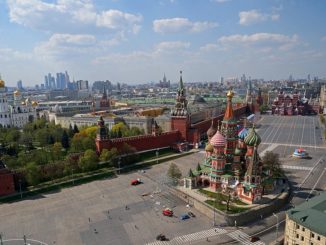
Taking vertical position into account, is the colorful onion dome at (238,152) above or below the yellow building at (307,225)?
above

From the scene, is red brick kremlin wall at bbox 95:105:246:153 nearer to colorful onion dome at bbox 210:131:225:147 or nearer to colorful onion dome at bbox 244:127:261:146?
colorful onion dome at bbox 210:131:225:147

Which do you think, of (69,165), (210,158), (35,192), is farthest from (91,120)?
(210,158)

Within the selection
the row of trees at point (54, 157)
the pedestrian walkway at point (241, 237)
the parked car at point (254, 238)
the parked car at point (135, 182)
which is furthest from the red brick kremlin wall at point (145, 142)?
the parked car at point (254, 238)

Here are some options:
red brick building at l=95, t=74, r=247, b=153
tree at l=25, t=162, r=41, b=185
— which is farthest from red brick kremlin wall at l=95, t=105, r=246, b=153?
tree at l=25, t=162, r=41, b=185

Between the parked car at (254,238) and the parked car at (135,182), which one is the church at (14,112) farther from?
the parked car at (254,238)

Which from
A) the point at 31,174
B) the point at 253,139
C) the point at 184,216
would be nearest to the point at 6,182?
the point at 31,174
